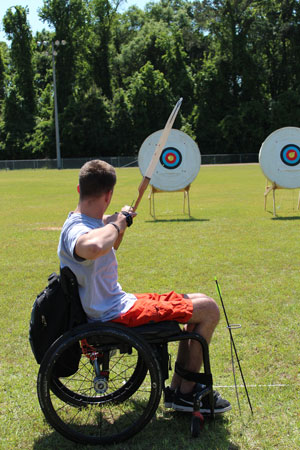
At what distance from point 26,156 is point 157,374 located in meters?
51.6

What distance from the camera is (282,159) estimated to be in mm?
13477

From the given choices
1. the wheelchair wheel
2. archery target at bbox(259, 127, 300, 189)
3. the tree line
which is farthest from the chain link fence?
the wheelchair wheel

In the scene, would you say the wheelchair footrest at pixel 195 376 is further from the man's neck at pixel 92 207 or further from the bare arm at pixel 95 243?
the man's neck at pixel 92 207

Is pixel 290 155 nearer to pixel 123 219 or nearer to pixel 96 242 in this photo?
pixel 123 219

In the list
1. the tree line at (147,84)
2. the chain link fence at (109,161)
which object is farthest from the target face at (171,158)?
the tree line at (147,84)

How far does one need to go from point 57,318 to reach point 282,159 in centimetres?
1170

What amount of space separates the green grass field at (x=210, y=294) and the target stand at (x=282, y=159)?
83 centimetres

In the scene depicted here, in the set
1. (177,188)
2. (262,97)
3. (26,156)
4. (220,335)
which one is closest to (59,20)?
(26,156)

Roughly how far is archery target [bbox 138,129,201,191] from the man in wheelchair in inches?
401

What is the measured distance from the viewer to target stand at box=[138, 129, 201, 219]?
43.3ft

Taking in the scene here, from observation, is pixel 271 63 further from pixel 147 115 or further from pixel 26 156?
pixel 26 156

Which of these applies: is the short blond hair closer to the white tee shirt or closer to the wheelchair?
the white tee shirt

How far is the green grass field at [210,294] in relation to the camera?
2938 millimetres

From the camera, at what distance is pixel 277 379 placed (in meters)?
3.57
